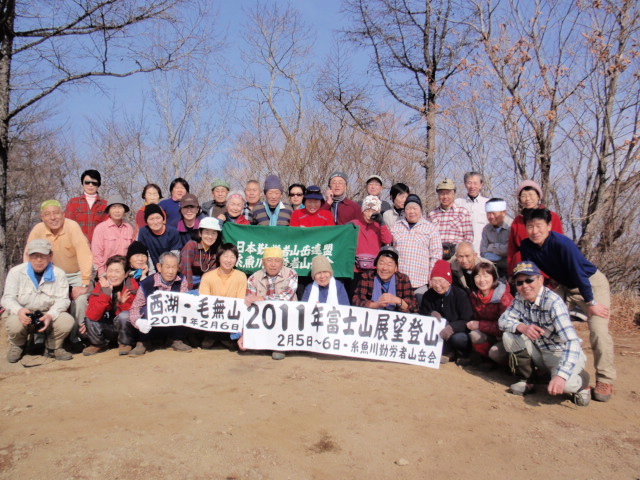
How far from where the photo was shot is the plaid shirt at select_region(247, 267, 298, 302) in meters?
6.22

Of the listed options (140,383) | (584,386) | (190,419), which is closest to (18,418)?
(140,383)

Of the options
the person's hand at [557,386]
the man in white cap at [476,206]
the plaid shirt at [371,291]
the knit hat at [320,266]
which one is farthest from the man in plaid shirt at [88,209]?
the person's hand at [557,386]

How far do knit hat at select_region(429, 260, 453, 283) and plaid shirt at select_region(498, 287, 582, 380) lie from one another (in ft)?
3.04

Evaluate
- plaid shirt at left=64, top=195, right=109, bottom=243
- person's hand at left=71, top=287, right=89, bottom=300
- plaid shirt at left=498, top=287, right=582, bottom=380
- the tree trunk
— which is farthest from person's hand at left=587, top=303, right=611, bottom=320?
the tree trunk

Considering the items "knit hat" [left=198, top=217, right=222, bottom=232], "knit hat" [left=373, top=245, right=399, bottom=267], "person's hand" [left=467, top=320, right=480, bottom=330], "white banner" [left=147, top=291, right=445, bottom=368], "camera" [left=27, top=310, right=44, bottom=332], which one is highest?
"knit hat" [left=198, top=217, right=222, bottom=232]

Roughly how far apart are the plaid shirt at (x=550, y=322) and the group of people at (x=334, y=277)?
0.04 ft

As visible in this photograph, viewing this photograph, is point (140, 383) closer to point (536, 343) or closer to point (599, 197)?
point (536, 343)

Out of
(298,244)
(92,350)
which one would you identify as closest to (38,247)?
(92,350)

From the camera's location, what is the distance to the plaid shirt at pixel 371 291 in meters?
6.07

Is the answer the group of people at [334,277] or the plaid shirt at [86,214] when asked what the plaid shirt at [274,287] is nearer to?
the group of people at [334,277]

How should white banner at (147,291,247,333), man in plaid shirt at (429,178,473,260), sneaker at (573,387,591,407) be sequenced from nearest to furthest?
sneaker at (573,387,591,407), white banner at (147,291,247,333), man in plaid shirt at (429,178,473,260)

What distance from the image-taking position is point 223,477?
319cm

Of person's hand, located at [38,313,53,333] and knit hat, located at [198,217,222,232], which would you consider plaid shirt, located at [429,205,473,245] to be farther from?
person's hand, located at [38,313,53,333]

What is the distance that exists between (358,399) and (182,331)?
2776mm
